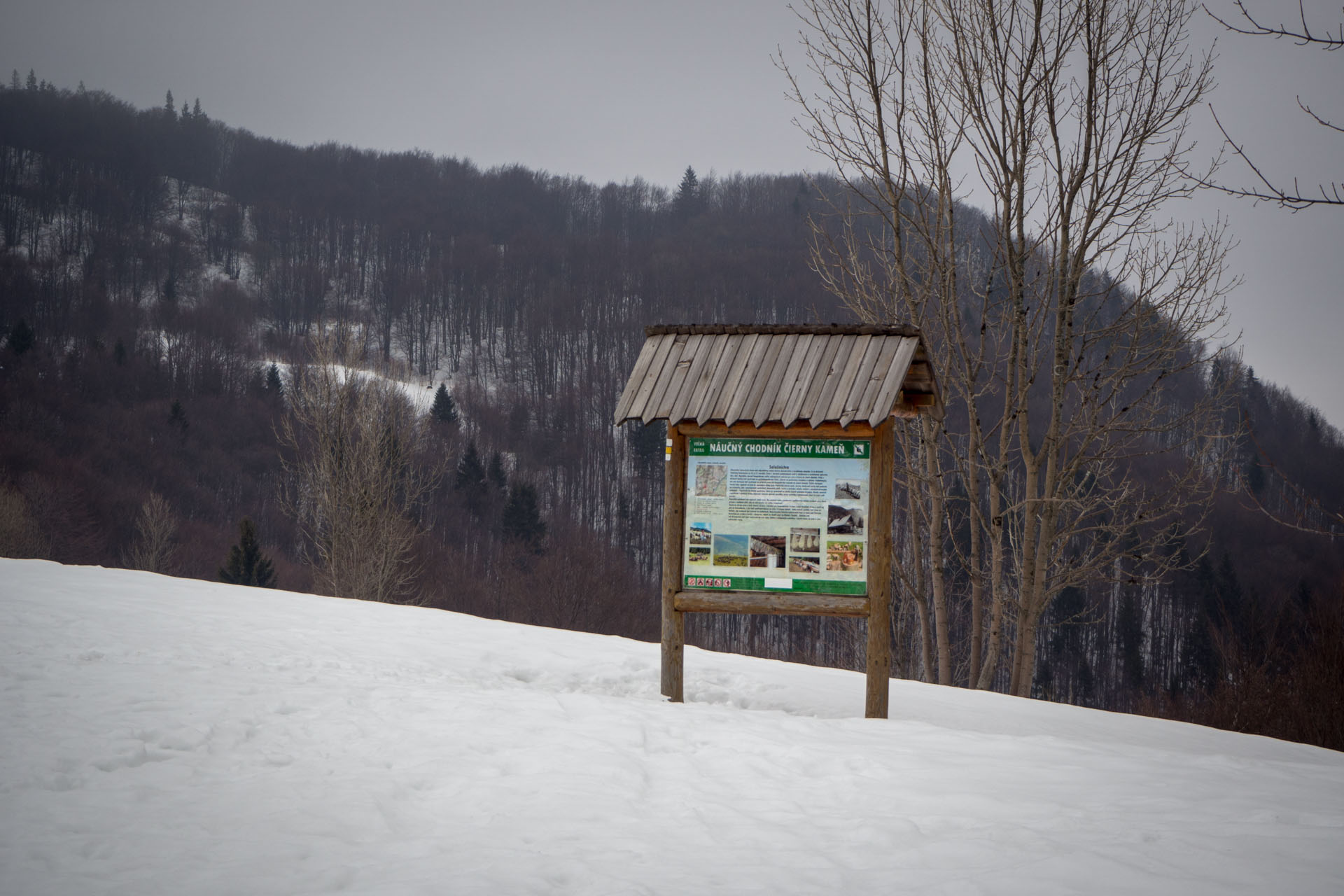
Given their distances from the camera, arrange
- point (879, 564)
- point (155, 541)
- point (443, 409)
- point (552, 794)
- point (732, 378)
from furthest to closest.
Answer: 1. point (443, 409)
2. point (155, 541)
3. point (732, 378)
4. point (879, 564)
5. point (552, 794)

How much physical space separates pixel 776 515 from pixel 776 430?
0.73 metres

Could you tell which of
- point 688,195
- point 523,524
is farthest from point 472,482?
point 688,195

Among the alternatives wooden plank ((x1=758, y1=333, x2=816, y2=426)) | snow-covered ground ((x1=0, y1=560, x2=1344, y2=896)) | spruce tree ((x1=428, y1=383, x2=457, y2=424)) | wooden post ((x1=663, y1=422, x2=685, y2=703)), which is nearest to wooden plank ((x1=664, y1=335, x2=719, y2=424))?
wooden post ((x1=663, y1=422, x2=685, y2=703))

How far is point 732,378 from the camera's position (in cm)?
774

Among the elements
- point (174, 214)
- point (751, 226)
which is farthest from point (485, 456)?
point (174, 214)

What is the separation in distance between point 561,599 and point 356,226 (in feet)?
340

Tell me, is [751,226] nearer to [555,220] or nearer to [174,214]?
[555,220]

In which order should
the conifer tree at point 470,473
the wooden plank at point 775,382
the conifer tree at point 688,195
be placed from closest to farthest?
the wooden plank at point 775,382
the conifer tree at point 470,473
the conifer tree at point 688,195

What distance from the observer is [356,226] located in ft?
455

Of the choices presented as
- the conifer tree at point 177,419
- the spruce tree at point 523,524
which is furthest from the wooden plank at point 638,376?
the conifer tree at point 177,419

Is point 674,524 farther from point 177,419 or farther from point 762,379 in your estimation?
point 177,419

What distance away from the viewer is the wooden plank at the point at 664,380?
25.0ft

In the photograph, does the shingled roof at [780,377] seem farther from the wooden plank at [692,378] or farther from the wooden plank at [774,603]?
the wooden plank at [774,603]

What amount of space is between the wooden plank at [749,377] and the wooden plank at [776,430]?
130 mm
